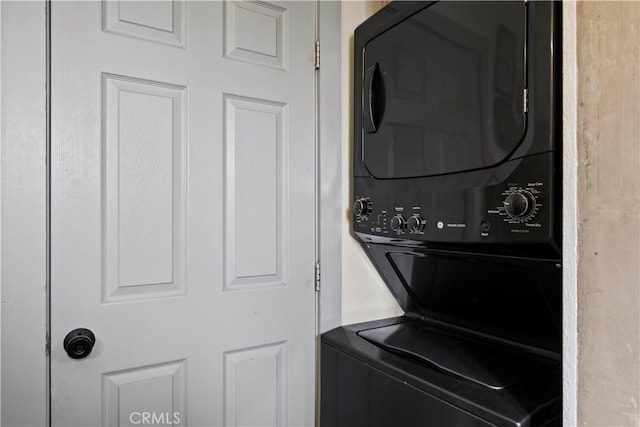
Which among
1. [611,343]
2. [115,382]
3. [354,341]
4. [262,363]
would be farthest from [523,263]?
[115,382]

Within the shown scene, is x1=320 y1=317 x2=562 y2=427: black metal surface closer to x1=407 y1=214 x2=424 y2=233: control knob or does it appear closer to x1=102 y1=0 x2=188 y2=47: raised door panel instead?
x1=407 y1=214 x2=424 y2=233: control knob

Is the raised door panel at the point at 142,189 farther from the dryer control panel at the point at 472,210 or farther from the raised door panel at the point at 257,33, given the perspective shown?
the dryer control panel at the point at 472,210

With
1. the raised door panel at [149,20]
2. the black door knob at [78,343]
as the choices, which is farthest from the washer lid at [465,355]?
the raised door panel at [149,20]

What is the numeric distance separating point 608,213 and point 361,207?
2.62ft

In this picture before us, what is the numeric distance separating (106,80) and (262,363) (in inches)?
41.0

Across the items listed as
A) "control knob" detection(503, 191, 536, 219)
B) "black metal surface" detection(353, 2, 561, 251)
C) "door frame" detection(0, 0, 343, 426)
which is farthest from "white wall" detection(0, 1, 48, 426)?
"control knob" detection(503, 191, 536, 219)

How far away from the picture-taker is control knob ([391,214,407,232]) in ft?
4.00

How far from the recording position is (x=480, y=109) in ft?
3.32

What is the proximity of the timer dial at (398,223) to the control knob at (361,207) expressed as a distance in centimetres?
15

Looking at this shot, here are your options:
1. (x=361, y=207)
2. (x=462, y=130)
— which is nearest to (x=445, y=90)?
(x=462, y=130)

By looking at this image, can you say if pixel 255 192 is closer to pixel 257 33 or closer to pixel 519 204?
pixel 257 33

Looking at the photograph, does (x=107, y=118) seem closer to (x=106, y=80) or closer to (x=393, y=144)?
(x=106, y=80)

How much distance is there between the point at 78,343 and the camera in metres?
1.14

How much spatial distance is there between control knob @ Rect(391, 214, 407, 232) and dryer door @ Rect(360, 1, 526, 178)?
0.13 metres
